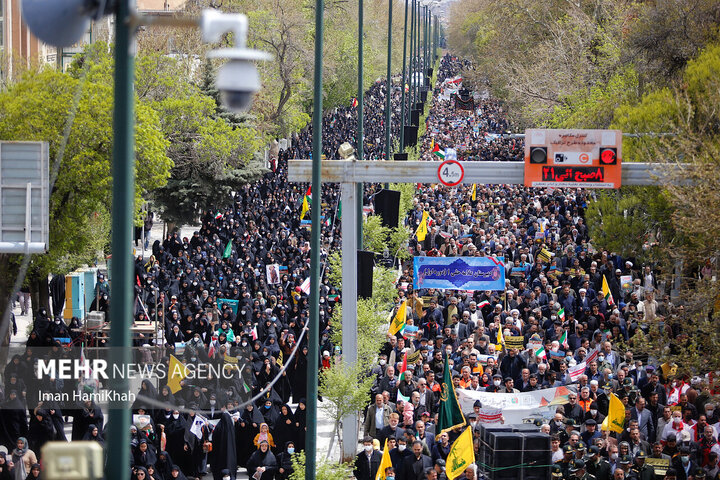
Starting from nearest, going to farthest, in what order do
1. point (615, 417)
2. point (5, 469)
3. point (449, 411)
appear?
point (5, 469) → point (615, 417) → point (449, 411)

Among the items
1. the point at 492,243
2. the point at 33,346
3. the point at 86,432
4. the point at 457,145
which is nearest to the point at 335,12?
the point at 457,145

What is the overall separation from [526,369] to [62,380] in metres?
7.20

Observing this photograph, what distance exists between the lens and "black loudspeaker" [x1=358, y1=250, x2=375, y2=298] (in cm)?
1756

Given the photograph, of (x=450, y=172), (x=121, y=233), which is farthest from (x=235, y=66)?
(x=450, y=172)

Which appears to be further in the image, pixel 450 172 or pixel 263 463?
pixel 450 172

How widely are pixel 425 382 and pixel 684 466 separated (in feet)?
12.7

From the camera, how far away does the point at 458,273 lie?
68.7 ft

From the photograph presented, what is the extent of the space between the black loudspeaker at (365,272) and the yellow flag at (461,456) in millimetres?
4335

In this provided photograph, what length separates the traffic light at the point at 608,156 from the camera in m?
16.8

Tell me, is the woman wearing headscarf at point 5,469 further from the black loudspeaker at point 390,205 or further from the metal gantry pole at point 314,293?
the black loudspeaker at point 390,205

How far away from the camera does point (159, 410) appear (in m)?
16.0

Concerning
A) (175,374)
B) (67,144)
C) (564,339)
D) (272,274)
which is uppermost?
(67,144)

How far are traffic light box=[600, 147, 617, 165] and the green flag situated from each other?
3812 millimetres

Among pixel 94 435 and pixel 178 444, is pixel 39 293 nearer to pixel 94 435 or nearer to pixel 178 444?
pixel 178 444
